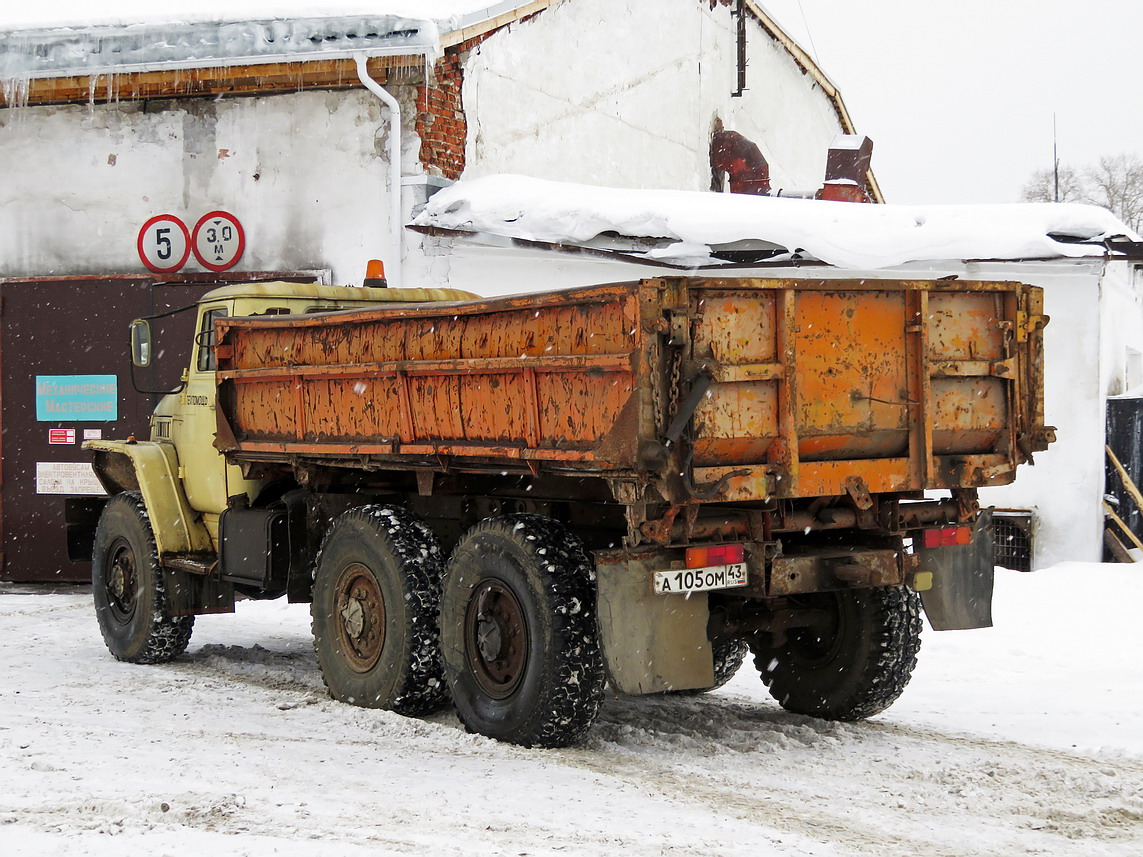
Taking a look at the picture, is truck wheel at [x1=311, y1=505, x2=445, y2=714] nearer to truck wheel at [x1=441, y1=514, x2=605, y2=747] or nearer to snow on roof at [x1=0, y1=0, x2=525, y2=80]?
truck wheel at [x1=441, y1=514, x2=605, y2=747]

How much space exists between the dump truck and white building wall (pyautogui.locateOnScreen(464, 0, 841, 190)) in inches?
254

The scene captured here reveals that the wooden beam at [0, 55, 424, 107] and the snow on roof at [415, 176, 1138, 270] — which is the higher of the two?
the wooden beam at [0, 55, 424, 107]

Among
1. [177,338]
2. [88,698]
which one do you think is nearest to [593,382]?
[88,698]

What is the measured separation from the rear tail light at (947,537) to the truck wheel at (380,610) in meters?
2.56

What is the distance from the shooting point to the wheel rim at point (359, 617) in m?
7.41

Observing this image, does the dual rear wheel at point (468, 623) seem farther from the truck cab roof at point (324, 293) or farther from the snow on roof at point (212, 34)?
the snow on roof at point (212, 34)

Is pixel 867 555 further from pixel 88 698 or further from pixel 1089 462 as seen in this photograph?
pixel 1089 462

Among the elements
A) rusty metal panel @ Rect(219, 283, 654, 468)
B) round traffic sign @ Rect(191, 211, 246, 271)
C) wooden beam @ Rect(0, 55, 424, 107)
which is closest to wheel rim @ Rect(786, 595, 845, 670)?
rusty metal panel @ Rect(219, 283, 654, 468)

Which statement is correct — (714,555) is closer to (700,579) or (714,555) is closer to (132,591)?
(700,579)

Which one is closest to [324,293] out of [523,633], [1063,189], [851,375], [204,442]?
[204,442]

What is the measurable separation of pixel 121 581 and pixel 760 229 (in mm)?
6546

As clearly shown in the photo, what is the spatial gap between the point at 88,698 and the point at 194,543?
1.55 metres

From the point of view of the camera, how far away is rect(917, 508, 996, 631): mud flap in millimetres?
6855

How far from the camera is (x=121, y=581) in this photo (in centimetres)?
944
